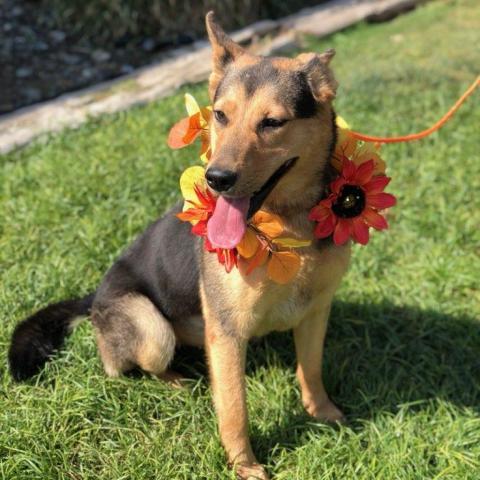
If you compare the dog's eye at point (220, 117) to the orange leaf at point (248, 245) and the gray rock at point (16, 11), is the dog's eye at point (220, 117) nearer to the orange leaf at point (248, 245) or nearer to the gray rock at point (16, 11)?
the orange leaf at point (248, 245)

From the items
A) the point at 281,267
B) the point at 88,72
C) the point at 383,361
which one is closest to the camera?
the point at 281,267

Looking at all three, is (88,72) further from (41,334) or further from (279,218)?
(279,218)

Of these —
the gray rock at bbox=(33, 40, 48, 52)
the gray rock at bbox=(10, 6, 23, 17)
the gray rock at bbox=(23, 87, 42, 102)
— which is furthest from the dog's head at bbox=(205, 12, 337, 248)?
the gray rock at bbox=(10, 6, 23, 17)

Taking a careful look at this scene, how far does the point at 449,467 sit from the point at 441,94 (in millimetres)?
4589

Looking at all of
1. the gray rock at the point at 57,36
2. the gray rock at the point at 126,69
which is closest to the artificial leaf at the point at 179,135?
the gray rock at the point at 126,69

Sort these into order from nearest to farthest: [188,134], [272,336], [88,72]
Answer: [188,134]
[272,336]
[88,72]

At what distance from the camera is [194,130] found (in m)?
2.89

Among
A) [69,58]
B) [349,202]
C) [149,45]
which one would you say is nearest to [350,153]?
[349,202]

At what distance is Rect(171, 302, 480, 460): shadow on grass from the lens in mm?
3428

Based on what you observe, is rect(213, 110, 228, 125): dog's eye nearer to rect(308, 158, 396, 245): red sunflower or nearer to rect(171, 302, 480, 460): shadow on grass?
rect(308, 158, 396, 245): red sunflower

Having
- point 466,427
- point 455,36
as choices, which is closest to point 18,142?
point 466,427

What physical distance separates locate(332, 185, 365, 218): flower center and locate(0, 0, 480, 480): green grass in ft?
3.91

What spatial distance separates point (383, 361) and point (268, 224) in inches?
57.7

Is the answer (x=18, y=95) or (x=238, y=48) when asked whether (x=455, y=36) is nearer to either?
(x=18, y=95)
